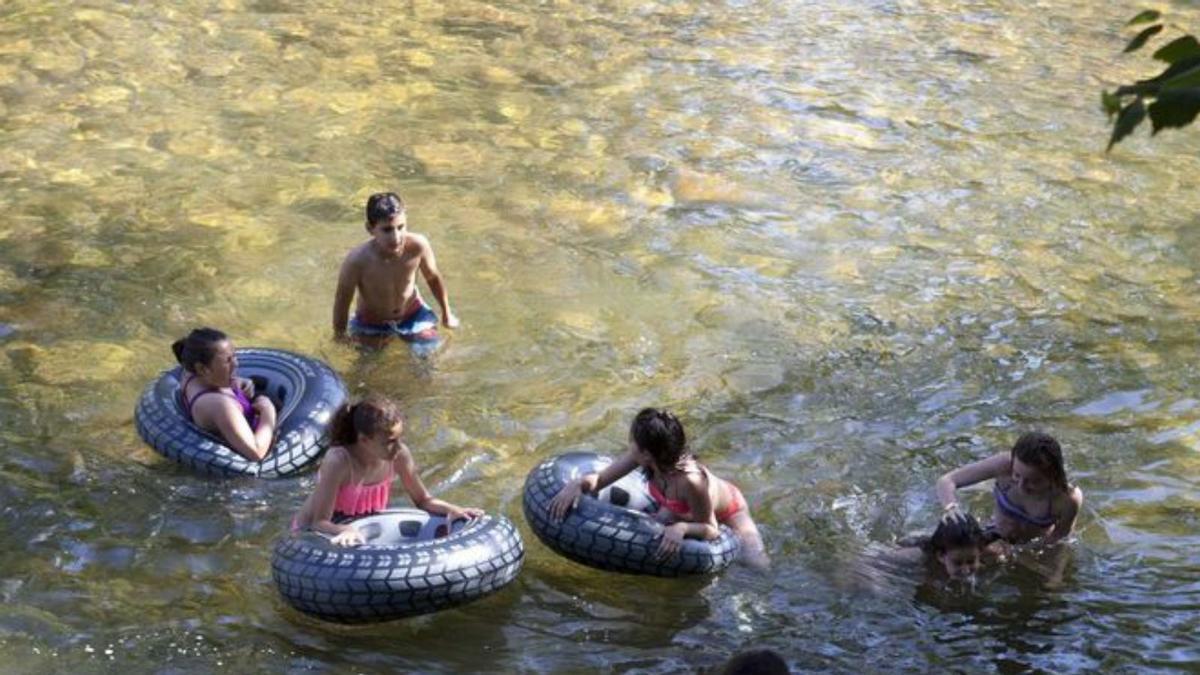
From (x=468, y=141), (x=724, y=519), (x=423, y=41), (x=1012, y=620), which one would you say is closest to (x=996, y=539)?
(x=1012, y=620)

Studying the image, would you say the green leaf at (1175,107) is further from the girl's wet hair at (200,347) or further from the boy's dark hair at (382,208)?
the boy's dark hair at (382,208)

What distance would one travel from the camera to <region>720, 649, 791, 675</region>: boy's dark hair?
3.71 meters

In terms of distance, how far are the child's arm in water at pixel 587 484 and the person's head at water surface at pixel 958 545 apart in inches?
48.6

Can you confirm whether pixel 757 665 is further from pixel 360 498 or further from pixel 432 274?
pixel 432 274

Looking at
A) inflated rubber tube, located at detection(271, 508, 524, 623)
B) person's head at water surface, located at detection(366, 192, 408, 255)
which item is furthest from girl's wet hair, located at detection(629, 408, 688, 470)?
person's head at water surface, located at detection(366, 192, 408, 255)

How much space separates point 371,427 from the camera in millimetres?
5570

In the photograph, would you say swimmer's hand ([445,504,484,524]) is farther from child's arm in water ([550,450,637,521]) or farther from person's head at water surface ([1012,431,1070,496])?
person's head at water surface ([1012,431,1070,496])

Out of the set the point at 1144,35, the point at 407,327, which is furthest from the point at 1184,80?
the point at 407,327

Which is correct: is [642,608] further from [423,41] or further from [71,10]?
[71,10]

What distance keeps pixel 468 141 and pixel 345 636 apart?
6.07 metres

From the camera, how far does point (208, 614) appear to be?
555cm

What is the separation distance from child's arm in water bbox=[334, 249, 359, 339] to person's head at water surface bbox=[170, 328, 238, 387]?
130 cm

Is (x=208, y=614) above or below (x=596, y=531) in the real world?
below

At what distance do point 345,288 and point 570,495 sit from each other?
255 cm
